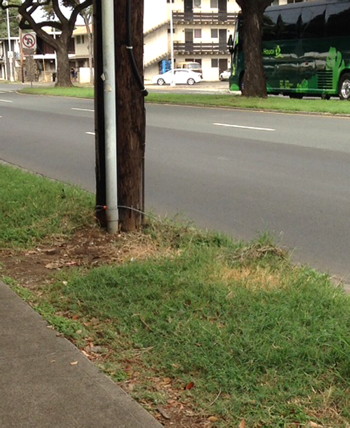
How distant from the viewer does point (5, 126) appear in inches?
763

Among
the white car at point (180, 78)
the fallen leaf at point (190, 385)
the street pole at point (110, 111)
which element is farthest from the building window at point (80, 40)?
the fallen leaf at point (190, 385)

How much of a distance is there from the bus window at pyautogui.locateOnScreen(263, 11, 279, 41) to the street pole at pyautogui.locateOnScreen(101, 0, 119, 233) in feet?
80.7

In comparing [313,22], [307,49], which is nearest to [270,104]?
[307,49]

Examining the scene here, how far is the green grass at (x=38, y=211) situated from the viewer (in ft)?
20.9

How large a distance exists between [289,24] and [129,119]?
79.3 feet

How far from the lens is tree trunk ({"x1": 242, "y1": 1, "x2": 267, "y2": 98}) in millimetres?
25859

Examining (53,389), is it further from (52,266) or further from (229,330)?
(52,266)

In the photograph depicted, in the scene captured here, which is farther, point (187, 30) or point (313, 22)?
point (187, 30)

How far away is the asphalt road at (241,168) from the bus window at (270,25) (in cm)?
1031

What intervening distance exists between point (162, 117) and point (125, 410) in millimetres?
17379

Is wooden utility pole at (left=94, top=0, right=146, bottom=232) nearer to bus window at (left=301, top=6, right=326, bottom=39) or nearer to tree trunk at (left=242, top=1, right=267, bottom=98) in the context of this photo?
tree trunk at (left=242, top=1, right=267, bottom=98)

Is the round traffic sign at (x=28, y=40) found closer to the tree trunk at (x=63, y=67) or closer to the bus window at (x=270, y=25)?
the tree trunk at (x=63, y=67)

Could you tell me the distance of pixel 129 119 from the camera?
6.03 metres

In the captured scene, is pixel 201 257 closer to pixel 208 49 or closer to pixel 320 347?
pixel 320 347
